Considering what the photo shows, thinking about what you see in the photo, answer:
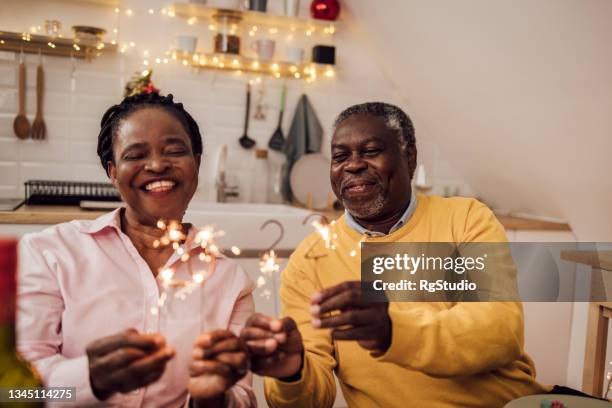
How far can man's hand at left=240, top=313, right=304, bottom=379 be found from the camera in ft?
2.68

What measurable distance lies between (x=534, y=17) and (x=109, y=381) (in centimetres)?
193

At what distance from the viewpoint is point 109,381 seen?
70cm

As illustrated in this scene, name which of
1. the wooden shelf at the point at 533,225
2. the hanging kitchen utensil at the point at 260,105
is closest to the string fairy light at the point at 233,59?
the hanging kitchen utensil at the point at 260,105

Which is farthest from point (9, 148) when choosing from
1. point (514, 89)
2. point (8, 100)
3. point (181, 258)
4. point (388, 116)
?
point (514, 89)

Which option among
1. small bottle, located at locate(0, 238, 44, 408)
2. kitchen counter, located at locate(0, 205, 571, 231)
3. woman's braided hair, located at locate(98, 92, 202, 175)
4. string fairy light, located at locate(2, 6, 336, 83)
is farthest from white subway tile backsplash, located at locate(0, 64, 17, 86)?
small bottle, located at locate(0, 238, 44, 408)

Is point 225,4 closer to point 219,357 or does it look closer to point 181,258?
point 181,258

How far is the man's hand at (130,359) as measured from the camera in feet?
2.19

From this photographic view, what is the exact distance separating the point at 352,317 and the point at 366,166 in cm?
58

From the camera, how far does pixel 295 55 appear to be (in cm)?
308

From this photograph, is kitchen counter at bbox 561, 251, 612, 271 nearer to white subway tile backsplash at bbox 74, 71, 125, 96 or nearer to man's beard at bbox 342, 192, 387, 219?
man's beard at bbox 342, 192, 387, 219

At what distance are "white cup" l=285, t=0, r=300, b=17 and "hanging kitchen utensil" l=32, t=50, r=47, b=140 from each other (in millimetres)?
1222

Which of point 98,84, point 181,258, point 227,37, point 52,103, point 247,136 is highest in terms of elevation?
point 227,37

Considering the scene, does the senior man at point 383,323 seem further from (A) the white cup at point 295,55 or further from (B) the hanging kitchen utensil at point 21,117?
(B) the hanging kitchen utensil at point 21,117

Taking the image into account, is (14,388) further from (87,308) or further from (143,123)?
(143,123)
